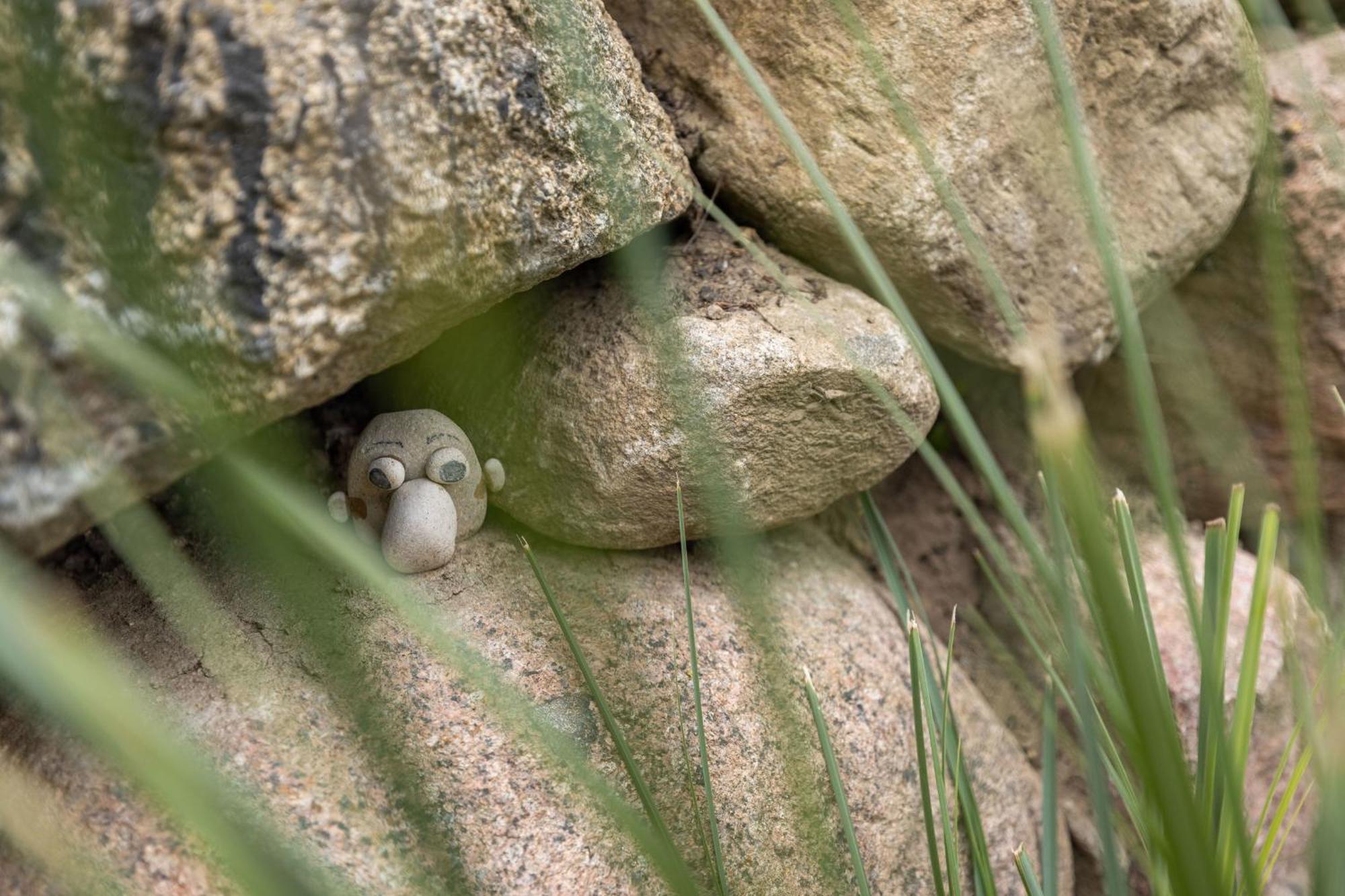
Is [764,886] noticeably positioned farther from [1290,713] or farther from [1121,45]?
[1121,45]

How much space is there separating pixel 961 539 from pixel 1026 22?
0.68 m

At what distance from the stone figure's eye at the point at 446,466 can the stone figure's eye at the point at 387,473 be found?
1.2 inches

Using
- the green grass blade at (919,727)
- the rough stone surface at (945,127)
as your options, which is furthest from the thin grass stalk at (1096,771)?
the rough stone surface at (945,127)

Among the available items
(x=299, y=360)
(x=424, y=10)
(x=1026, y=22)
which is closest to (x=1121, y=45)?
(x=1026, y=22)

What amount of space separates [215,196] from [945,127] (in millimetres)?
728

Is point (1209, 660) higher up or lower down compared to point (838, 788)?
higher up

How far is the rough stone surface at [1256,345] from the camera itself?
1374 millimetres

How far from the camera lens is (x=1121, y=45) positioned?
1.17m

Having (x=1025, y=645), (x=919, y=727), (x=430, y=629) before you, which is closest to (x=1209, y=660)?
(x=919, y=727)

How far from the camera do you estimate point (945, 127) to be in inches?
41.3

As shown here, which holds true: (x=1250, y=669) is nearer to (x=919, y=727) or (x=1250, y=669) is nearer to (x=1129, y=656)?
(x=919, y=727)

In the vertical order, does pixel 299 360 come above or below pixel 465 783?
above

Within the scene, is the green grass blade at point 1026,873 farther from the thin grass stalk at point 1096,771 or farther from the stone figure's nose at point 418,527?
the stone figure's nose at point 418,527

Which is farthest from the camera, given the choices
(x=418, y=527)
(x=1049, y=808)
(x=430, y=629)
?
(x=418, y=527)
